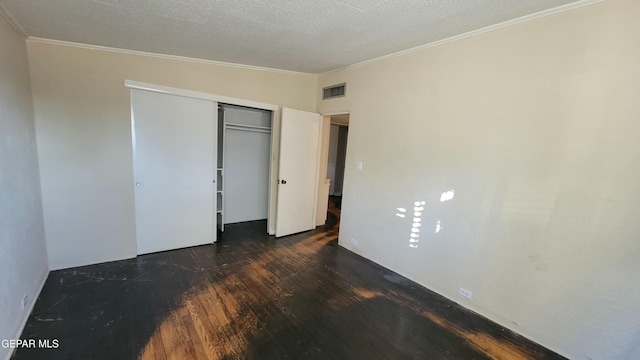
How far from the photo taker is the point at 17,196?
1.98m

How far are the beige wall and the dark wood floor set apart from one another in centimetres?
34

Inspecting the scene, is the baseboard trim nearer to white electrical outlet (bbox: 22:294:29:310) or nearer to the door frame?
white electrical outlet (bbox: 22:294:29:310)

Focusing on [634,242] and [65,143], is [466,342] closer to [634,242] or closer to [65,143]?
[634,242]

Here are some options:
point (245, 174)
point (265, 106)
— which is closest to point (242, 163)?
point (245, 174)

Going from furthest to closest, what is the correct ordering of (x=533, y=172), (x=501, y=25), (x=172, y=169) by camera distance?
1. (x=172, y=169)
2. (x=501, y=25)
3. (x=533, y=172)

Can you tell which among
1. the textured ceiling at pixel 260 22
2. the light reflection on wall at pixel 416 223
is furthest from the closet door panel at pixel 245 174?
the light reflection on wall at pixel 416 223

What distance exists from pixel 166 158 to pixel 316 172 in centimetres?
224

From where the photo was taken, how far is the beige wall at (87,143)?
2564 mm

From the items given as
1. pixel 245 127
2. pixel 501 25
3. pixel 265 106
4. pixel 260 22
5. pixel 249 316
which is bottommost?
pixel 249 316

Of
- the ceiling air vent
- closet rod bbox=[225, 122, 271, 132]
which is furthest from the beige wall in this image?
the ceiling air vent

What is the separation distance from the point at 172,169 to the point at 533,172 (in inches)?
153

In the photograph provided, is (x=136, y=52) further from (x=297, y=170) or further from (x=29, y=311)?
(x=29, y=311)

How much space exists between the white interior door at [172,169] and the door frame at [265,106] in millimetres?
61

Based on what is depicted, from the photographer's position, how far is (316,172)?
4398mm
